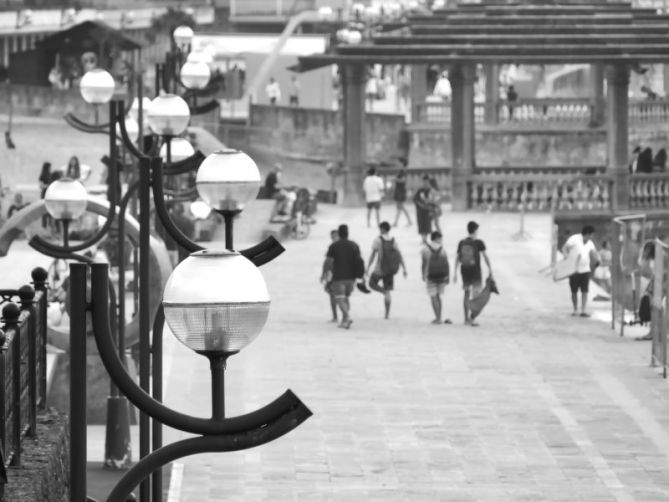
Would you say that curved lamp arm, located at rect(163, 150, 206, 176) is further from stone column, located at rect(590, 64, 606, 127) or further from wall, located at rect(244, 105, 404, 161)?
stone column, located at rect(590, 64, 606, 127)

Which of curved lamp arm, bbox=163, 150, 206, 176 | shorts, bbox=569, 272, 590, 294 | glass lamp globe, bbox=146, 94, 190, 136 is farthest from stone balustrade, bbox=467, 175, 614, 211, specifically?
glass lamp globe, bbox=146, 94, 190, 136

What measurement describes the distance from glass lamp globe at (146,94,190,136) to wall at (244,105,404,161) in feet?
129

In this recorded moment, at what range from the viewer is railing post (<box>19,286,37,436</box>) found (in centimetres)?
1351

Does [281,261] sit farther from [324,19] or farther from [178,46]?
[324,19]

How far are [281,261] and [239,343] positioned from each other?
29.8 m

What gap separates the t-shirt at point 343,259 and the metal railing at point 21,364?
524 inches

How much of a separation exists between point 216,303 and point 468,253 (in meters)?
20.5

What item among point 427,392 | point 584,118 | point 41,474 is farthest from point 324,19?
point 41,474

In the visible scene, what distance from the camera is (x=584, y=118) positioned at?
2338 inches

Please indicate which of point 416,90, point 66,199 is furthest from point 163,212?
point 416,90

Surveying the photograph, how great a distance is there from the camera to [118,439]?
19047mm

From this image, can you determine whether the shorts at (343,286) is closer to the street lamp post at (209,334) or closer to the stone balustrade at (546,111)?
the street lamp post at (209,334)

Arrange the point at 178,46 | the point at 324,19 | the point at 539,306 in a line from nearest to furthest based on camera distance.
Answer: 1. the point at 539,306
2. the point at 178,46
3. the point at 324,19

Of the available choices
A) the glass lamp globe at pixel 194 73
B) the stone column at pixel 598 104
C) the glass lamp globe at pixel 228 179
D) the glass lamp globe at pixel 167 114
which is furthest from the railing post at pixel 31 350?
the stone column at pixel 598 104
